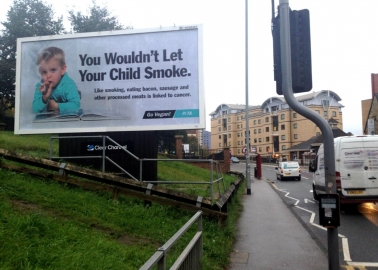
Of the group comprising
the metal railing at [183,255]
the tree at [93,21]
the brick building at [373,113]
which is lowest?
the metal railing at [183,255]

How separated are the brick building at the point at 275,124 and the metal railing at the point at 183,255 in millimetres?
59729

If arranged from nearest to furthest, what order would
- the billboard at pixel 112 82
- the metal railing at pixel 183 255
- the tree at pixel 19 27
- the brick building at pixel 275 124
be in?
the metal railing at pixel 183 255, the billboard at pixel 112 82, the tree at pixel 19 27, the brick building at pixel 275 124

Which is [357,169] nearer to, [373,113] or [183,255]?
[183,255]

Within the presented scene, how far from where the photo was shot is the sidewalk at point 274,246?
655cm

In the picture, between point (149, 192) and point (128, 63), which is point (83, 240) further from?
point (128, 63)

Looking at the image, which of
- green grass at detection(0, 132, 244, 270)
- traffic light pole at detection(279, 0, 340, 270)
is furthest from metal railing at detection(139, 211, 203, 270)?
traffic light pole at detection(279, 0, 340, 270)

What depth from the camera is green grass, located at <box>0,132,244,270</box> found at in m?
4.13

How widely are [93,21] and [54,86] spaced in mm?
25888

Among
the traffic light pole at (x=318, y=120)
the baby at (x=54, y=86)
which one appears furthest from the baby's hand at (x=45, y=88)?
the traffic light pole at (x=318, y=120)

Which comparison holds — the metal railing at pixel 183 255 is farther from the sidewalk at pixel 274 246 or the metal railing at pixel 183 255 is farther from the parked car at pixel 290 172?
the parked car at pixel 290 172

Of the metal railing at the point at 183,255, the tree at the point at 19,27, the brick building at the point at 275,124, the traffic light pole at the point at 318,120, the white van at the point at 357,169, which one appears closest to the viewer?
the metal railing at the point at 183,255

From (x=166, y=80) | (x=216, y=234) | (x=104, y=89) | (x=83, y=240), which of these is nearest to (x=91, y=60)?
(x=104, y=89)

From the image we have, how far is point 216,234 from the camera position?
24.9 feet

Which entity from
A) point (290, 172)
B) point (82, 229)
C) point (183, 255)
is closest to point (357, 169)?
point (82, 229)
